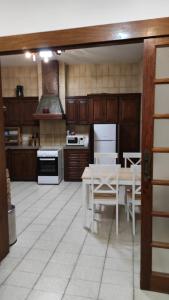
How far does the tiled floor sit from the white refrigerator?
2137mm

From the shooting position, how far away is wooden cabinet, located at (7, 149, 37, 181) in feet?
20.1

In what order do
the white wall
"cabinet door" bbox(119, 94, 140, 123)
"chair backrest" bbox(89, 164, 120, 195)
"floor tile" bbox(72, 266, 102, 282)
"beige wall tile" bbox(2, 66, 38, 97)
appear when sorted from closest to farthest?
the white wall → "floor tile" bbox(72, 266, 102, 282) → "chair backrest" bbox(89, 164, 120, 195) → "cabinet door" bbox(119, 94, 140, 123) → "beige wall tile" bbox(2, 66, 38, 97)

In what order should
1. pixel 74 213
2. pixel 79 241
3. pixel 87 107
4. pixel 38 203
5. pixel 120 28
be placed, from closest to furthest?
pixel 120 28 < pixel 79 241 < pixel 74 213 < pixel 38 203 < pixel 87 107

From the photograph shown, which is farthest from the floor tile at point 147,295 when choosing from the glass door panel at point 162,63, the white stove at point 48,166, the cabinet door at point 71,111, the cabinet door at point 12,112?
the cabinet door at point 12,112

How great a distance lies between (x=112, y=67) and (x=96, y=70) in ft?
1.36

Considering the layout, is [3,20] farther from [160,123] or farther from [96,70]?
[96,70]

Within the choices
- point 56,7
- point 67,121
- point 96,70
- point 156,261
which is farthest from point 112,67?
point 156,261

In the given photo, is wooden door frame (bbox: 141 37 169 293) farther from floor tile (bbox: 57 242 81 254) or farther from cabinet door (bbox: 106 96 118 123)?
cabinet door (bbox: 106 96 118 123)

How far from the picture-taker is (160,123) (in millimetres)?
2041

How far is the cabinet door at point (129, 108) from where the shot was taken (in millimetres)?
5844

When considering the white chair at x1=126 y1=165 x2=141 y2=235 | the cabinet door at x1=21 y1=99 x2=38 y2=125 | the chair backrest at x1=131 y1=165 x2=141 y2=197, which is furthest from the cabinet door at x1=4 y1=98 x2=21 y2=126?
the chair backrest at x1=131 y1=165 x2=141 y2=197

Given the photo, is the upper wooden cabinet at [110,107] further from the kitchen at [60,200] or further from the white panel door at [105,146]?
the white panel door at [105,146]

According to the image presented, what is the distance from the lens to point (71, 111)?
20.5ft

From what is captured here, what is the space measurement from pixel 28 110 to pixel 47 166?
5.29 feet
